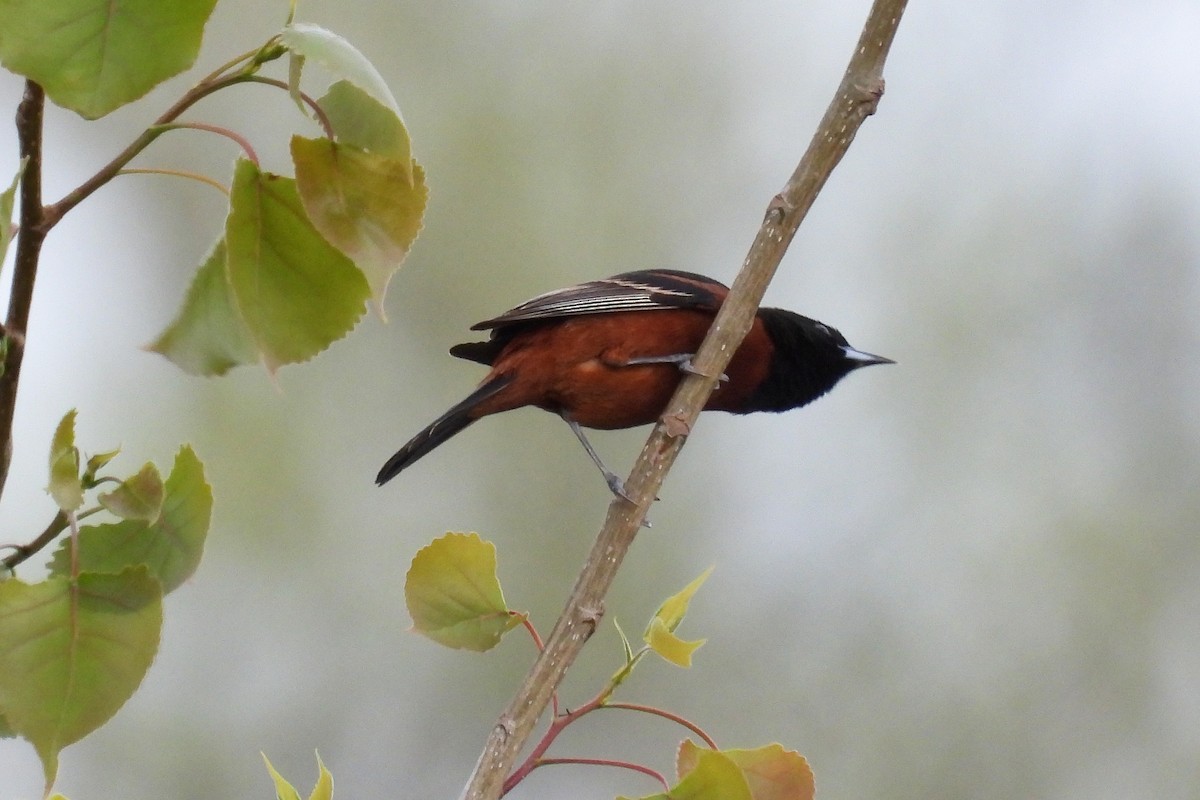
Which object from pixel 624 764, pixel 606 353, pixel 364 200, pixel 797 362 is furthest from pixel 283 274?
pixel 797 362

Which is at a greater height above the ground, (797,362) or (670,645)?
(797,362)

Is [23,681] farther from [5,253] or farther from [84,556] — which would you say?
[5,253]

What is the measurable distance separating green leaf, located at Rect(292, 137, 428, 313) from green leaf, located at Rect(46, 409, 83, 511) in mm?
270

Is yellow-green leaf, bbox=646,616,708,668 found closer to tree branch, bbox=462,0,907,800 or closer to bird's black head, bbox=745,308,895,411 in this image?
tree branch, bbox=462,0,907,800

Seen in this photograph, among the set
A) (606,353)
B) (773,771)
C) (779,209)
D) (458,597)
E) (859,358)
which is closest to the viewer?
(773,771)

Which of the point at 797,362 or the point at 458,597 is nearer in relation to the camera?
the point at 458,597

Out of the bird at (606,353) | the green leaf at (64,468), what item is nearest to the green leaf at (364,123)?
the green leaf at (64,468)

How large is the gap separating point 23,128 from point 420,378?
6.73m

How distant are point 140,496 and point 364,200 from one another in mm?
337

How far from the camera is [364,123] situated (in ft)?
3.44

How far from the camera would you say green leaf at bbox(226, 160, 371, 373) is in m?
1.08

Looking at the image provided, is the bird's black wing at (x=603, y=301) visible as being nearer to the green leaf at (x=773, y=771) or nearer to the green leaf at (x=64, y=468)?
the green leaf at (x=773, y=771)

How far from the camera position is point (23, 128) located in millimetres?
933

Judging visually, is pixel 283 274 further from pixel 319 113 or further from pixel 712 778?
pixel 712 778
